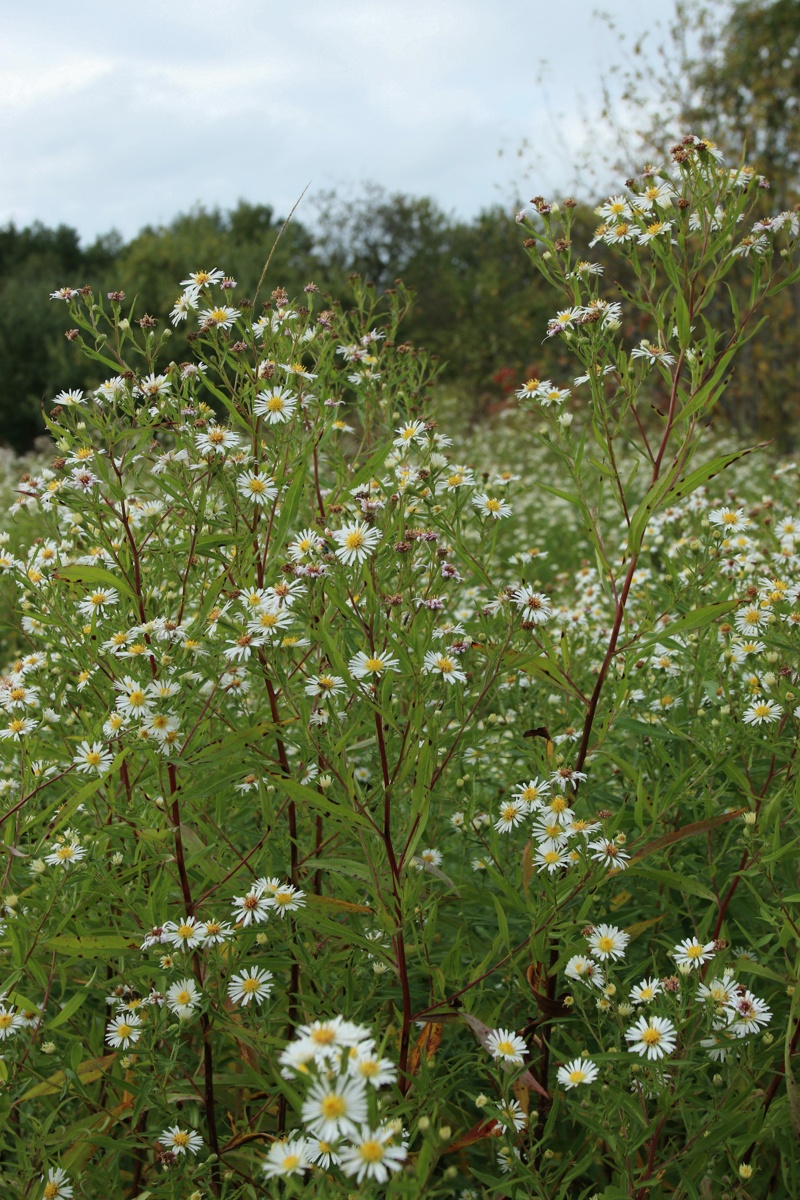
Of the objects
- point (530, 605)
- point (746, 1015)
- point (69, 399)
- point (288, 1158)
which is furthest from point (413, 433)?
point (288, 1158)

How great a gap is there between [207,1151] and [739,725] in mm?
1254

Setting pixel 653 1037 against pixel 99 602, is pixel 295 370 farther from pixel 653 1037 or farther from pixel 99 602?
pixel 653 1037

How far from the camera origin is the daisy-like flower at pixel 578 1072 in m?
1.54

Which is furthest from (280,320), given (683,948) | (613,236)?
(683,948)

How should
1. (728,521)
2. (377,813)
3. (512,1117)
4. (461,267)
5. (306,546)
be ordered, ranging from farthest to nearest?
(461,267) → (728,521) → (377,813) → (306,546) → (512,1117)

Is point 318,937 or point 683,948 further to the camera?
point 318,937

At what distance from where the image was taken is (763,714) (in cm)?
192

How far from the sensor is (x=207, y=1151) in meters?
1.70

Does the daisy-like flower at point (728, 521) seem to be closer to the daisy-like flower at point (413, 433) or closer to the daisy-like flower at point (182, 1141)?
the daisy-like flower at point (413, 433)

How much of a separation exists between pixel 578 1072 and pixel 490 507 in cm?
102

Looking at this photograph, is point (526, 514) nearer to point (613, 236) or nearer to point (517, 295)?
point (613, 236)

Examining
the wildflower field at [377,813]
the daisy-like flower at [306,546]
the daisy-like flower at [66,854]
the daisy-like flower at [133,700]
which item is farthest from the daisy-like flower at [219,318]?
the daisy-like flower at [66,854]

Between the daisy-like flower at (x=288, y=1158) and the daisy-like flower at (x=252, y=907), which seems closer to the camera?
the daisy-like flower at (x=288, y=1158)

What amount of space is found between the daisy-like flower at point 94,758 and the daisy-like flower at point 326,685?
15.0 inches
